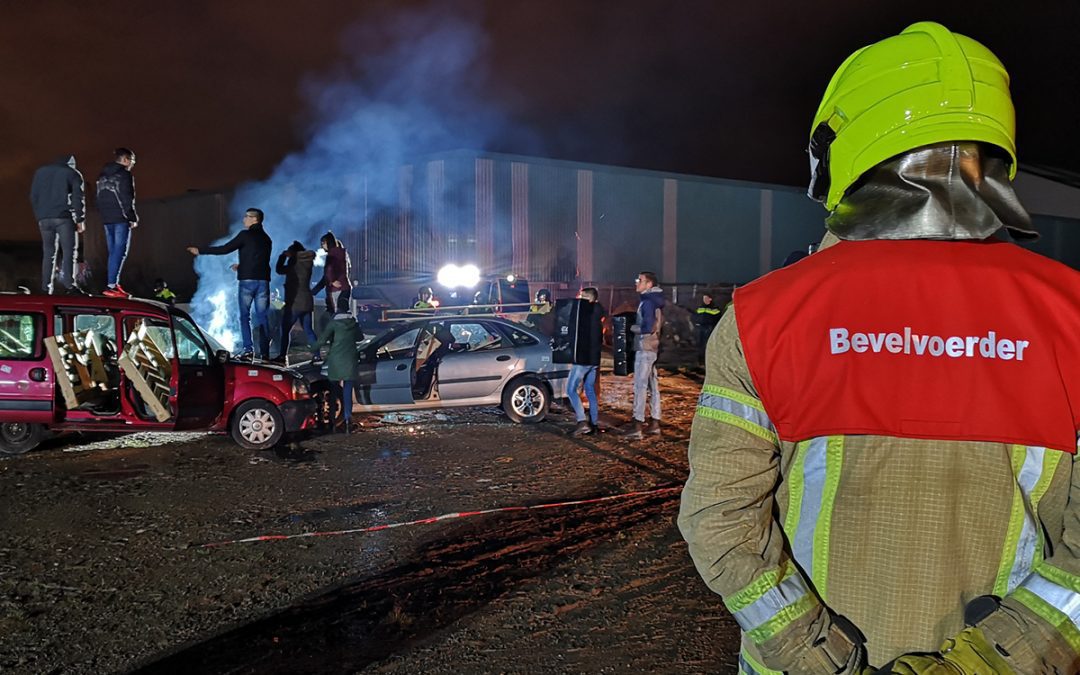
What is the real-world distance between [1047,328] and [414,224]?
25.9 m

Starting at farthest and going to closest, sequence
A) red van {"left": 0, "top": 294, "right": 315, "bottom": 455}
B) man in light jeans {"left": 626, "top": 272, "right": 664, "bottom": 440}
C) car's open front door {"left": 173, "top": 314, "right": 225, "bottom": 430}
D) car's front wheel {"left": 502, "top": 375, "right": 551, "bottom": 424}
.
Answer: car's front wheel {"left": 502, "top": 375, "right": 551, "bottom": 424}, man in light jeans {"left": 626, "top": 272, "right": 664, "bottom": 440}, car's open front door {"left": 173, "top": 314, "right": 225, "bottom": 430}, red van {"left": 0, "top": 294, "right": 315, "bottom": 455}

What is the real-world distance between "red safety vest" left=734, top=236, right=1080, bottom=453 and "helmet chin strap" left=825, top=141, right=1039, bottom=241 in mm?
35

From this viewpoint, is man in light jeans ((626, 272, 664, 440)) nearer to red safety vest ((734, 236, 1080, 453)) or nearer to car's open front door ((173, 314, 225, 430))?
car's open front door ((173, 314, 225, 430))

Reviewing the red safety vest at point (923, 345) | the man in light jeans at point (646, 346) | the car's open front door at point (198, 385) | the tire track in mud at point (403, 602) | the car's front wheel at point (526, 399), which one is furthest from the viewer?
the car's front wheel at point (526, 399)

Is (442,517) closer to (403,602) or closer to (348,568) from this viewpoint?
(348,568)

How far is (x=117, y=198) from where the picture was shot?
9.13 m

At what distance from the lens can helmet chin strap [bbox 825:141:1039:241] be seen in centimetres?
135

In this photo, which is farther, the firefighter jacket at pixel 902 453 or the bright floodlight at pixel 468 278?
the bright floodlight at pixel 468 278

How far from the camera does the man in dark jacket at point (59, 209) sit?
30.2ft

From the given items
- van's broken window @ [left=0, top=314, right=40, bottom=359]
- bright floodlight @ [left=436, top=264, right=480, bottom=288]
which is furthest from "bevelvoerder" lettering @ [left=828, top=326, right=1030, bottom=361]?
bright floodlight @ [left=436, top=264, right=480, bottom=288]

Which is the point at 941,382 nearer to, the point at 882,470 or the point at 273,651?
the point at 882,470

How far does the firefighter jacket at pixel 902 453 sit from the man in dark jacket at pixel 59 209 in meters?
10.3

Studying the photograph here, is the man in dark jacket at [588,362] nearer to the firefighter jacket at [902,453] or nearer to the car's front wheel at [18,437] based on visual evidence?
the car's front wheel at [18,437]

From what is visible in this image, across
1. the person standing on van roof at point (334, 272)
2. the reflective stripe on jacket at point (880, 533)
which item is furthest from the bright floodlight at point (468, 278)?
the reflective stripe on jacket at point (880, 533)
